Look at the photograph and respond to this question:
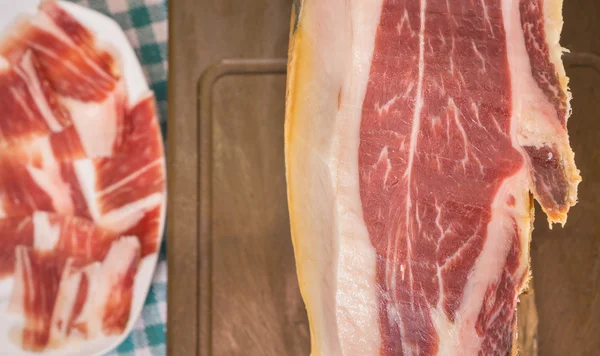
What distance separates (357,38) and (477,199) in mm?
446

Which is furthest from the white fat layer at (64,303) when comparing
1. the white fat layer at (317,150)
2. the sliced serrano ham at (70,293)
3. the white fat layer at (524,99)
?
the white fat layer at (524,99)

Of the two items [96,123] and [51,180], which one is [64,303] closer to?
[51,180]

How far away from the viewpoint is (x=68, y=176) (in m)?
1.49

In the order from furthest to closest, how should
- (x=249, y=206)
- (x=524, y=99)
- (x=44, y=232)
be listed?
(x=44, y=232), (x=249, y=206), (x=524, y=99)

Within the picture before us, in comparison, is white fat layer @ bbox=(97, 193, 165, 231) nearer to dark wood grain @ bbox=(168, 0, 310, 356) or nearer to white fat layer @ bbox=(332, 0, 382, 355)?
dark wood grain @ bbox=(168, 0, 310, 356)

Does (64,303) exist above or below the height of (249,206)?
below

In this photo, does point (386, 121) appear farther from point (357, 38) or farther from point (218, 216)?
point (218, 216)

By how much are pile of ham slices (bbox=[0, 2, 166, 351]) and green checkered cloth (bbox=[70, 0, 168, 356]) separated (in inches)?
4.0

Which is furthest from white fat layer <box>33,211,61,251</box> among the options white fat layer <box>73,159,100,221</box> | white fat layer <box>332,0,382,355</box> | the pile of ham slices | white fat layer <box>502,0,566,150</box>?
white fat layer <box>502,0,566,150</box>

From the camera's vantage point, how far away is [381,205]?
44.7 inches

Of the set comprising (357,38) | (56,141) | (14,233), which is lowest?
(14,233)

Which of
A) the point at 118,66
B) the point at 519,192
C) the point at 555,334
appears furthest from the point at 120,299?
the point at 555,334

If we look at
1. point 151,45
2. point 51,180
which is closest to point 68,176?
point 51,180

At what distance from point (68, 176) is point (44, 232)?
0.18 m
